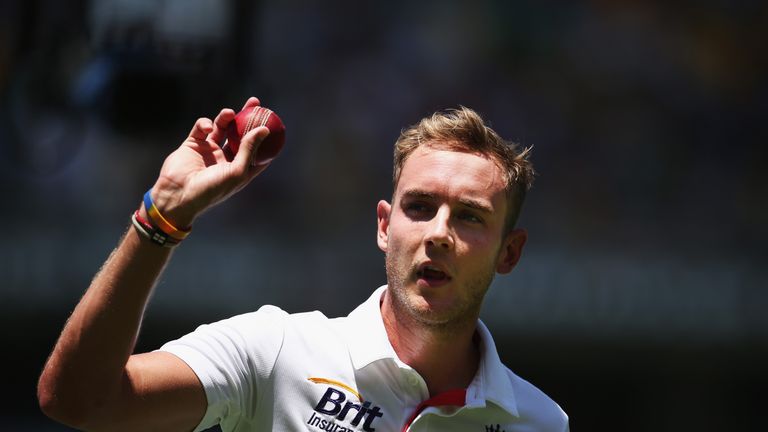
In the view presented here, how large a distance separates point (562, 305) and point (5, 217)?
479cm

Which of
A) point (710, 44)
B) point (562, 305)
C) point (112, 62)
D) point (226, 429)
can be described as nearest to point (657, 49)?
point (710, 44)

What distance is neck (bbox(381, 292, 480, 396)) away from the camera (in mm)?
3240

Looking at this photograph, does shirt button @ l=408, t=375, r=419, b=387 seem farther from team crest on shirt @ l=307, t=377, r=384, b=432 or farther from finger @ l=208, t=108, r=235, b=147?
finger @ l=208, t=108, r=235, b=147

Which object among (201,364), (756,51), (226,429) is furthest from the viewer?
(756,51)

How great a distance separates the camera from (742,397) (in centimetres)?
1167

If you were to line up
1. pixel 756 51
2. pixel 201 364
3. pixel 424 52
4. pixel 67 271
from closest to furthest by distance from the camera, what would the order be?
pixel 201 364
pixel 67 271
pixel 424 52
pixel 756 51

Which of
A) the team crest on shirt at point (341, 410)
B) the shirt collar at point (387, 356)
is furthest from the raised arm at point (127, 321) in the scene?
the shirt collar at point (387, 356)

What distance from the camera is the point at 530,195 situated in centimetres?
1060

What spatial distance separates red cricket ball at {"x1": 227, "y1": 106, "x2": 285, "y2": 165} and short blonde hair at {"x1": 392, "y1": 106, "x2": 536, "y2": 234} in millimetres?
681

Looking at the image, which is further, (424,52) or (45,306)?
(424,52)

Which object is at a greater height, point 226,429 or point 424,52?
point 424,52

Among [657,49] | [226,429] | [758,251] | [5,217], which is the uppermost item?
[657,49]

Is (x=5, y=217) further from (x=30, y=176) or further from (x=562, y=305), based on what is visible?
(x=562, y=305)

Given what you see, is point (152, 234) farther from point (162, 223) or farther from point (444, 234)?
point (444, 234)
